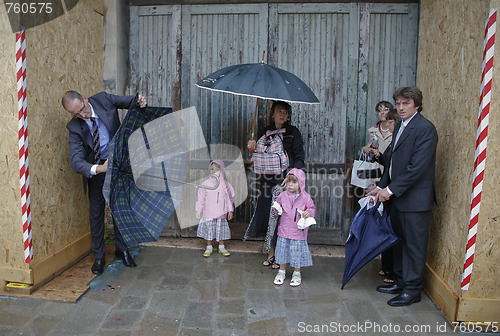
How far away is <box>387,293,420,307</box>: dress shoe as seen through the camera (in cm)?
372

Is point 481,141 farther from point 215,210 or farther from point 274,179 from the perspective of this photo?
point 215,210

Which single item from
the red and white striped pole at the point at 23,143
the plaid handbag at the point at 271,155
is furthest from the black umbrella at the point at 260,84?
the red and white striped pole at the point at 23,143

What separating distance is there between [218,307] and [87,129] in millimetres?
2130

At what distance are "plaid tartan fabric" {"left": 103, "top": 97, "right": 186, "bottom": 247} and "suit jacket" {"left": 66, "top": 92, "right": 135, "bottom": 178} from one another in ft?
1.42

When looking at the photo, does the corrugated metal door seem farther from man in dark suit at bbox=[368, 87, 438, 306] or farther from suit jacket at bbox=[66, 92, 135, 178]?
man in dark suit at bbox=[368, 87, 438, 306]

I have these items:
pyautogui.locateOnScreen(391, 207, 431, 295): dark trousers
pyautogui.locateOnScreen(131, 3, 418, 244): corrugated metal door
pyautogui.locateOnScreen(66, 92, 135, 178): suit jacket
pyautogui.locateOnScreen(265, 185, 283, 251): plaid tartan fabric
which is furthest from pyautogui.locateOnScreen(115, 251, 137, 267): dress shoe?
pyautogui.locateOnScreen(391, 207, 431, 295): dark trousers

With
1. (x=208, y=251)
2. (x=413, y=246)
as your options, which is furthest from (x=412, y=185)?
(x=208, y=251)

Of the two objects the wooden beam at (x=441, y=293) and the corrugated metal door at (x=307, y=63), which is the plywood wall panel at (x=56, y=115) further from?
the wooden beam at (x=441, y=293)

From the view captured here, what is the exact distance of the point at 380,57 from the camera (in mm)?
4996

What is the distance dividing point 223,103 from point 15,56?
2.41m

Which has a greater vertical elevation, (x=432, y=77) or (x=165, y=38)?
(x=165, y=38)

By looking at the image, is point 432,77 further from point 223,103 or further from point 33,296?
point 33,296

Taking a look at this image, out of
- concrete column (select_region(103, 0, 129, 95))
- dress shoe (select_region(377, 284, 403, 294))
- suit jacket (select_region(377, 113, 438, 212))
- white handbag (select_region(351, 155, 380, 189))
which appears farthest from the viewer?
concrete column (select_region(103, 0, 129, 95))

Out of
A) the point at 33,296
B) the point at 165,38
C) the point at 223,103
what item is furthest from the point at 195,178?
the point at 33,296
